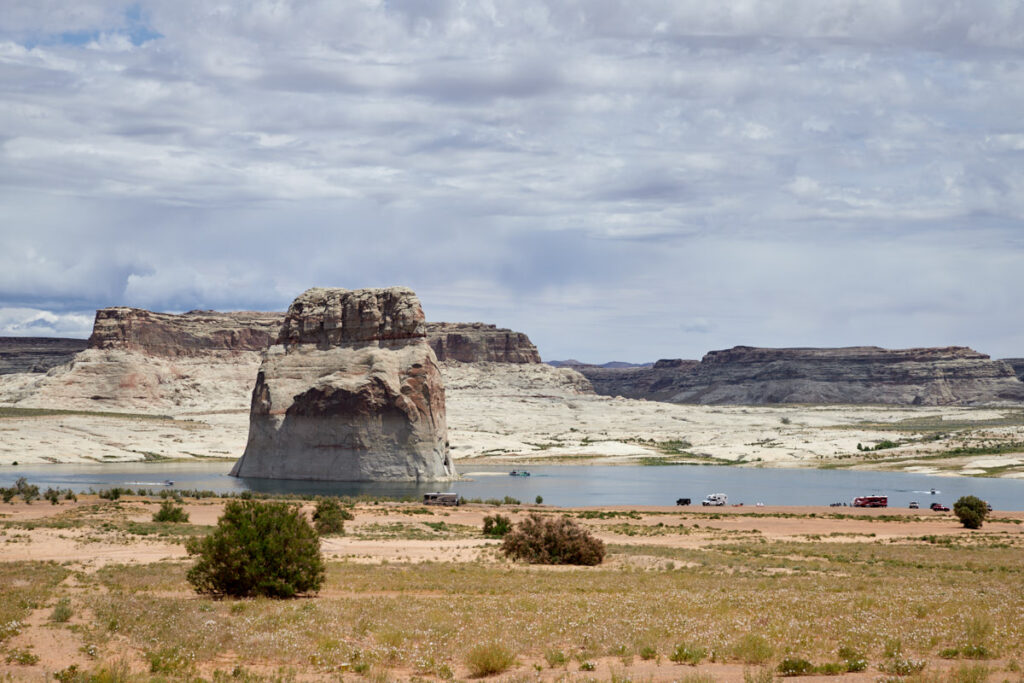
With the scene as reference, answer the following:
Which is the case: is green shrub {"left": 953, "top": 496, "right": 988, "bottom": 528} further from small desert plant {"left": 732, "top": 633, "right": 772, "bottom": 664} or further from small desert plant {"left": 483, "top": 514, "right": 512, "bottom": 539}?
small desert plant {"left": 732, "top": 633, "right": 772, "bottom": 664}

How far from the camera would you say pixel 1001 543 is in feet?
128

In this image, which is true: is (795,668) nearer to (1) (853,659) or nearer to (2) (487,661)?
(1) (853,659)

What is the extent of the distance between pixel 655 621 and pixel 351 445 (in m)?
61.9

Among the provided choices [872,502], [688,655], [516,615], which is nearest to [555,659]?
[688,655]

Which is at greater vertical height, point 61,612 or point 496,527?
point 61,612

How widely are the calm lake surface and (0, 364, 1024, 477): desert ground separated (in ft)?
31.8

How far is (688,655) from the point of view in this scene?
580 inches

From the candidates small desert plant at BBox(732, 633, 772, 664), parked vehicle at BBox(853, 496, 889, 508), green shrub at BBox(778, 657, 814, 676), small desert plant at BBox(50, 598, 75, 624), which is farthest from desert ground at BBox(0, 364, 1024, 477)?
green shrub at BBox(778, 657, 814, 676)

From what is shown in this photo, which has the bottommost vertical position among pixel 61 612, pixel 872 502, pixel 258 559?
pixel 872 502

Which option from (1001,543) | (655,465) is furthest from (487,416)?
(1001,543)

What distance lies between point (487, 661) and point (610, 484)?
71.4 meters

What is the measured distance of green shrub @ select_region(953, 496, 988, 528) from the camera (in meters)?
46.6

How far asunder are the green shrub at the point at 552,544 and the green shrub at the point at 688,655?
16.1m

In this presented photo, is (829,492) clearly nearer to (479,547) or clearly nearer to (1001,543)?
(1001,543)
